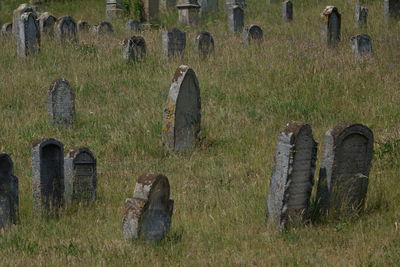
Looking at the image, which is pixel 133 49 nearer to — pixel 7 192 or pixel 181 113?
pixel 181 113

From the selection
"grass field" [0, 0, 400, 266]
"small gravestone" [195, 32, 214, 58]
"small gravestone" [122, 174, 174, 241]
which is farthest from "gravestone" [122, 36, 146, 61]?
Result: "small gravestone" [122, 174, 174, 241]

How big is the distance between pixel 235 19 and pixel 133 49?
5931 millimetres

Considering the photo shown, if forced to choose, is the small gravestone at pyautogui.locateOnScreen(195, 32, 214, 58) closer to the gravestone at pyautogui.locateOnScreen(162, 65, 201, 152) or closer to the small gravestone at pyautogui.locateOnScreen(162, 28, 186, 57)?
the small gravestone at pyautogui.locateOnScreen(162, 28, 186, 57)

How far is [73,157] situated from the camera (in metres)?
7.70

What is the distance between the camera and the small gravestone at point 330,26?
53.3 ft

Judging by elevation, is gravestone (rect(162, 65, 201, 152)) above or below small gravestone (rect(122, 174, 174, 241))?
above

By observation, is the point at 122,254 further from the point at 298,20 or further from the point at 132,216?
the point at 298,20

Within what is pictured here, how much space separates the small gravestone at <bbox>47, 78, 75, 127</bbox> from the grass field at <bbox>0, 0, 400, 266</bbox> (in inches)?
7.9

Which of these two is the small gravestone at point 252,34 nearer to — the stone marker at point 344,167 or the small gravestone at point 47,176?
the stone marker at point 344,167

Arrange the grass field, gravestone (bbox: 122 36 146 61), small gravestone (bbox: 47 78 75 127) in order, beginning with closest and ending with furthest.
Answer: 1. the grass field
2. small gravestone (bbox: 47 78 75 127)
3. gravestone (bbox: 122 36 146 61)

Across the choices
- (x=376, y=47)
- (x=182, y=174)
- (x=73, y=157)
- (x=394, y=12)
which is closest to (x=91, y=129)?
(x=182, y=174)

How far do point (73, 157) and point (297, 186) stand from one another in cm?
222

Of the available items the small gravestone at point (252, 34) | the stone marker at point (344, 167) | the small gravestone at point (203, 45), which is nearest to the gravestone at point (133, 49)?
the small gravestone at point (203, 45)

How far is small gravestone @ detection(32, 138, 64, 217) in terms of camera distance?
737cm
